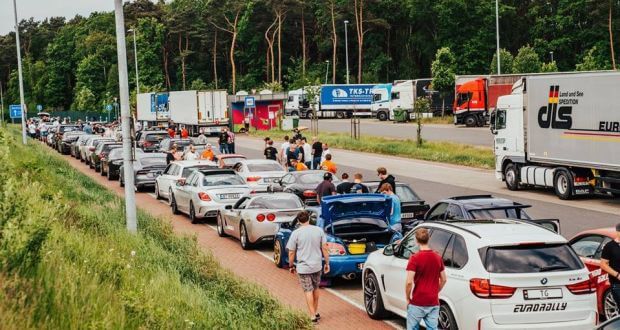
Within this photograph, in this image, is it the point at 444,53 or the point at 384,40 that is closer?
the point at 444,53

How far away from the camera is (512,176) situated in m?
30.0

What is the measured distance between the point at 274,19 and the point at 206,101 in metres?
51.3

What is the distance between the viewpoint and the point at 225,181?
76.7 ft

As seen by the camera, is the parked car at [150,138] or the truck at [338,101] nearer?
the parked car at [150,138]

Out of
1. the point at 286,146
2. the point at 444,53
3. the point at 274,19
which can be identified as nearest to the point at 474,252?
the point at 286,146

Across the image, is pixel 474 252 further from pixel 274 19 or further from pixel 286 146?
pixel 274 19

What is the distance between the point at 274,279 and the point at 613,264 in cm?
656

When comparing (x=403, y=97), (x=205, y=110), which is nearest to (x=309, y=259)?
(x=205, y=110)

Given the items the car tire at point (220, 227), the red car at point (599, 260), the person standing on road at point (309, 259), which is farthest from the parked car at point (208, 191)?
the red car at point (599, 260)

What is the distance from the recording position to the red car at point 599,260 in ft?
37.4

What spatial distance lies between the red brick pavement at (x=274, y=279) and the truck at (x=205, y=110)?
35.3 m

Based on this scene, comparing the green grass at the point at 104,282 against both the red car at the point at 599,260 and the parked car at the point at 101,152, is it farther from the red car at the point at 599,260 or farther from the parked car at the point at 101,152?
the parked car at the point at 101,152

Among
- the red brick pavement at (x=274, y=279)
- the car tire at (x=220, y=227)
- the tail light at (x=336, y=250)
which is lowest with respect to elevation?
the red brick pavement at (x=274, y=279)

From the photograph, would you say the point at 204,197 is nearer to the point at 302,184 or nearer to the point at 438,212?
the point at 302,184
